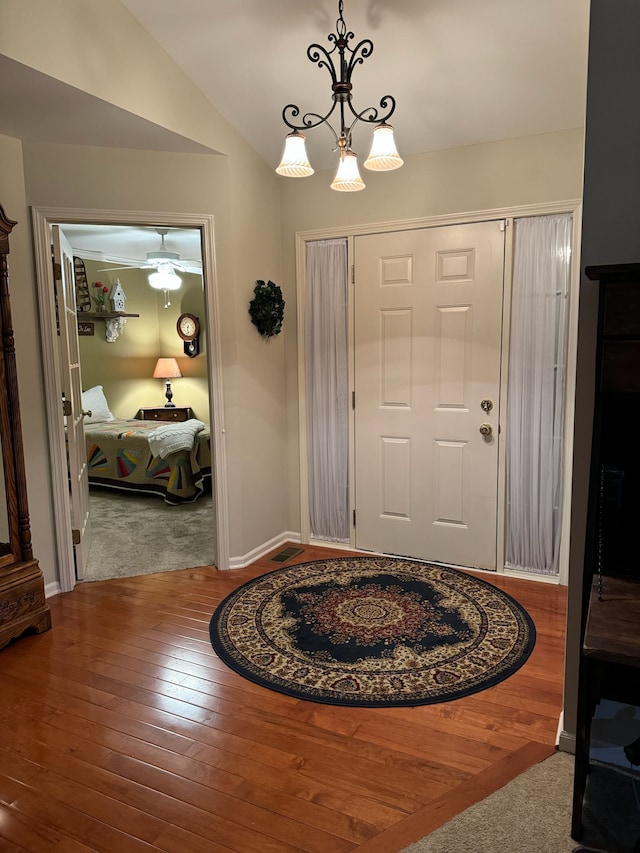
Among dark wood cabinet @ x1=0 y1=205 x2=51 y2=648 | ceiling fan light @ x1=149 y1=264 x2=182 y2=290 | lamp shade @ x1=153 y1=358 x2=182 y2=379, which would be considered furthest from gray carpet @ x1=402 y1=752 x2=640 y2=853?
lamp shade @ x1=153 y1=358 x2=182 y2=379

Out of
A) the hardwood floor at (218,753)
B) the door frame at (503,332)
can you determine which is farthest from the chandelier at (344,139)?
the hardwood floor at (218,753)

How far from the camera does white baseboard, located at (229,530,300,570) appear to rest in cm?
375

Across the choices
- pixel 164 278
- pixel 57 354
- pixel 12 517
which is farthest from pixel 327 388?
pixel 164 278

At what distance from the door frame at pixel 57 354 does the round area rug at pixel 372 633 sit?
74 centimetres

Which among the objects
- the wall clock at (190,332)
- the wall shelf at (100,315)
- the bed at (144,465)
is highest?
the wall shelf at (100,315)

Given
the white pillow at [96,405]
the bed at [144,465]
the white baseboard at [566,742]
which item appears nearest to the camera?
the white baseboard at [566,742]

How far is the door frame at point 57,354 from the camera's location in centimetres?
318

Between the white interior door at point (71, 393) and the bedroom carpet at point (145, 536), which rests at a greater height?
the white interior door at point (71, 393)

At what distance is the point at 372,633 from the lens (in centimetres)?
284

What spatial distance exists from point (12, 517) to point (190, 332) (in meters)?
5.06

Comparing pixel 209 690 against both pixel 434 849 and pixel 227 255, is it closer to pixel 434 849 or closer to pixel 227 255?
pixel 434 849

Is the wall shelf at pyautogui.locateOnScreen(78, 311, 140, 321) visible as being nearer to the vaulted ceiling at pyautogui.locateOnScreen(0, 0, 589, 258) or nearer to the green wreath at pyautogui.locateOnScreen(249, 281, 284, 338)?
the green wreath at pyautogui.locateOnScreen(249, 281, 284, 338)

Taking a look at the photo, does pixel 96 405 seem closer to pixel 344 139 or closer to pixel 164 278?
pixel 164 278

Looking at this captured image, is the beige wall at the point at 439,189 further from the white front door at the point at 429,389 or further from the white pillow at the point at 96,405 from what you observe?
the white pillow at the point at 96,405
